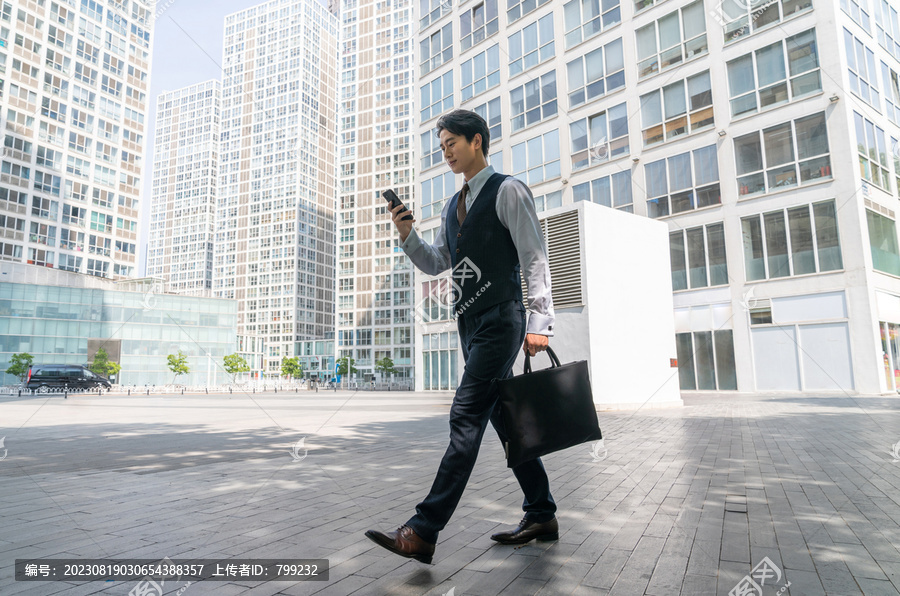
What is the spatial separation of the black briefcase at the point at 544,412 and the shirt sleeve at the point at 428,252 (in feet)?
2.79

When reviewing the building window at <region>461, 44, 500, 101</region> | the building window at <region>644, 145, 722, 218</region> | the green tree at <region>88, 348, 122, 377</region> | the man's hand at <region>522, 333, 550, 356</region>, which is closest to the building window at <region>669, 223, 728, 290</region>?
the building window at <region>644, 145, 722, 218</region>

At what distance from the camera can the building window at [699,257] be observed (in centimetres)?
2227

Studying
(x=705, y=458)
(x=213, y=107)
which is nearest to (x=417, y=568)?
(x=705, y=458)

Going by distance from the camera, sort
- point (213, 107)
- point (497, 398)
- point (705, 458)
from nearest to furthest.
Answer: point (497, 398) < point (705, 458) < point (213, 107)

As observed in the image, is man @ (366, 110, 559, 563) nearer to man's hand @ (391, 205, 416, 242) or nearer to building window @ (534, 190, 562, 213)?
man's hand @ (391, 205, 416, 242)

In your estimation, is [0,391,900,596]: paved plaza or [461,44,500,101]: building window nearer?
[0,391,900,596]: paved plaza

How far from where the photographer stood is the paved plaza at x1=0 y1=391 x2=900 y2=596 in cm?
231

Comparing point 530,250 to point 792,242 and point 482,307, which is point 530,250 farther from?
point 792,242

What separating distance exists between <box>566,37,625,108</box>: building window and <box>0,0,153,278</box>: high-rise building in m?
61.4

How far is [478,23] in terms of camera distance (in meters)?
32.7

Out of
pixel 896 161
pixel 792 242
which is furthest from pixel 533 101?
pixel 896 161

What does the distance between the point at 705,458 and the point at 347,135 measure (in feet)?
341

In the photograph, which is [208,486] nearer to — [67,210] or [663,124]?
[663,124]

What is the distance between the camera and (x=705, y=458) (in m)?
5.82
